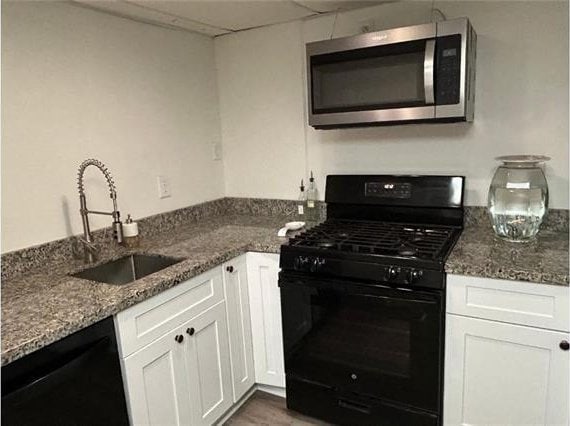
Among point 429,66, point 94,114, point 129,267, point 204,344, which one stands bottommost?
point 204,344

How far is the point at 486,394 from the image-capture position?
1.65 m

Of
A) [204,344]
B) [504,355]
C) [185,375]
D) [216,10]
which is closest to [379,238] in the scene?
[504,355]

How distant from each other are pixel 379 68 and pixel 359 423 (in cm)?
157

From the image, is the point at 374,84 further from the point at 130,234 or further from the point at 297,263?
the point at 130,234

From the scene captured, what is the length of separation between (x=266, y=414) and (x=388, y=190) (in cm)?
129

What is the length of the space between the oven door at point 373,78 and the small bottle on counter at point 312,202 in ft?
1.63

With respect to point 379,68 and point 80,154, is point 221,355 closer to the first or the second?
point 80,154

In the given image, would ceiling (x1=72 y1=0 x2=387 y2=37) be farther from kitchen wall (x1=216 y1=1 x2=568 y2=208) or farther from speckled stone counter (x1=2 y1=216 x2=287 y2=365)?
speckled stone counter (x1=2 y1=216 x2=287 y2=365)

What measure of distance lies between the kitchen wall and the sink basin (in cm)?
94

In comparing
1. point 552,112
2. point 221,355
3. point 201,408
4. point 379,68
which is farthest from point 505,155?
point 201,408

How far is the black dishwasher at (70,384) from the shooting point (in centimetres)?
115

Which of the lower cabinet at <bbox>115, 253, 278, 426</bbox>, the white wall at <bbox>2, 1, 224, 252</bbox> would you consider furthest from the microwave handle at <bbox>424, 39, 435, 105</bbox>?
the white wall at <bbox>2, 1, 224, 252</bbox>

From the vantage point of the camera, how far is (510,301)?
60.7 inches

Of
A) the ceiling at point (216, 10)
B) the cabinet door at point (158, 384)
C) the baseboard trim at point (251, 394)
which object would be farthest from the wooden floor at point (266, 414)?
the ceiling at point (216, 10)
